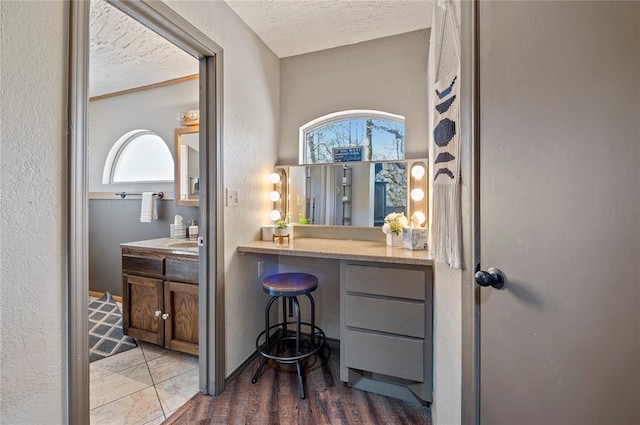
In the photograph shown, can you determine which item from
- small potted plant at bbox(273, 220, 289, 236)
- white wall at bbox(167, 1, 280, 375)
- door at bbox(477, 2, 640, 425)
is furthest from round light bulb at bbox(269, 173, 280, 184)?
door at bbox(477, 2, 640, 425)

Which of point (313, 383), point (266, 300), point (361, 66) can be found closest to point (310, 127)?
point (361, 66)

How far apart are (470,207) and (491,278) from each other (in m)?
0.27

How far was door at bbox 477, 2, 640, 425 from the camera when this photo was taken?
1.71 feet

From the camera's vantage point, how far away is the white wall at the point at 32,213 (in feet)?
2.70

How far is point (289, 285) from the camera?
5.89ft

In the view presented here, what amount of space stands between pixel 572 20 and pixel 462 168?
0.53m

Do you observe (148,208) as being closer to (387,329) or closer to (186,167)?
(186,167)

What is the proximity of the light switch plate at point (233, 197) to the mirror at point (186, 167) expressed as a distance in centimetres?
100

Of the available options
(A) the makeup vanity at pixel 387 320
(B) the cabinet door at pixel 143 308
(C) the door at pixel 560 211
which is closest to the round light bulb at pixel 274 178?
(A) the makeup vanity at pixel 387 320

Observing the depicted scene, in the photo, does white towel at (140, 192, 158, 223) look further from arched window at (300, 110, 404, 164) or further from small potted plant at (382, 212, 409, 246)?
small potted plant at (382, 212, 409, 246)

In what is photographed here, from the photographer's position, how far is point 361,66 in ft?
7.39

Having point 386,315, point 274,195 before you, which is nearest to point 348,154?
point 274,195

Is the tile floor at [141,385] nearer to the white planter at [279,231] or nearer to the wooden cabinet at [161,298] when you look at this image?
the wooden cabinet at [161,298]

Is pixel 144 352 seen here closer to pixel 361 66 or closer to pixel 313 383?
pixel 313 383
